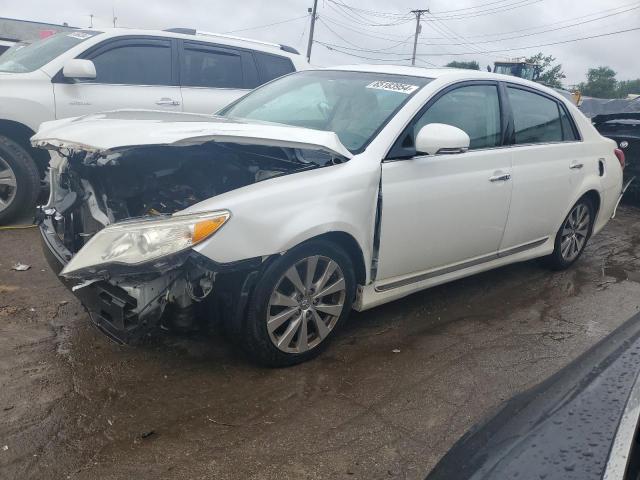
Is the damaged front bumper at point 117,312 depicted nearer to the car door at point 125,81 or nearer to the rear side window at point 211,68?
the car door at point 125,81

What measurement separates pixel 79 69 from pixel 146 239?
3285 mm

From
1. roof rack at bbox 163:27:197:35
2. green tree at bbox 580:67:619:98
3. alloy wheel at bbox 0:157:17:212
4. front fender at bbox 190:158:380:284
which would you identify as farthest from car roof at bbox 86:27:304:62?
green tree at bbox 580:67:619:98

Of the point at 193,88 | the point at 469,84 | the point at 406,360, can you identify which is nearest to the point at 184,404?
the point at 406,360

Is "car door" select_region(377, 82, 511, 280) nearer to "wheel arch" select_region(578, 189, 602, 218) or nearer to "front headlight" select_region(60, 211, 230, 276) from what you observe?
"front headlight" select_region(60, 211, 230, 276)

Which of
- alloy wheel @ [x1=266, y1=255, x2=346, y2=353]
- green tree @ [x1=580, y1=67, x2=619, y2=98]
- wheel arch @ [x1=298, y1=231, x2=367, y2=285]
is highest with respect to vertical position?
green tree @ [x1=580, y1=67, x2=619, y2=98]

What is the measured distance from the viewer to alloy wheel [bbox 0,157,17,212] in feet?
16.3

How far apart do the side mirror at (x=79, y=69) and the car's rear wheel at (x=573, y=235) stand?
451cm

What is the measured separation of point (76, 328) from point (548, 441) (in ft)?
9.35

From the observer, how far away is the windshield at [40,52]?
17.6ft

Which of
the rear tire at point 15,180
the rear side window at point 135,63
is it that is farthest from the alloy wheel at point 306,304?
the rear side window at point 135,63

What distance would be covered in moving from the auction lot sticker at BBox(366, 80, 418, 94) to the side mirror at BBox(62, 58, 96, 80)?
9.36 feet

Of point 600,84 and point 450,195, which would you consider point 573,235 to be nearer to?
point 450,195

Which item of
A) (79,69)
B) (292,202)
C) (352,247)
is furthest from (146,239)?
(79,69)

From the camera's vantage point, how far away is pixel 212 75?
634 centimetres
